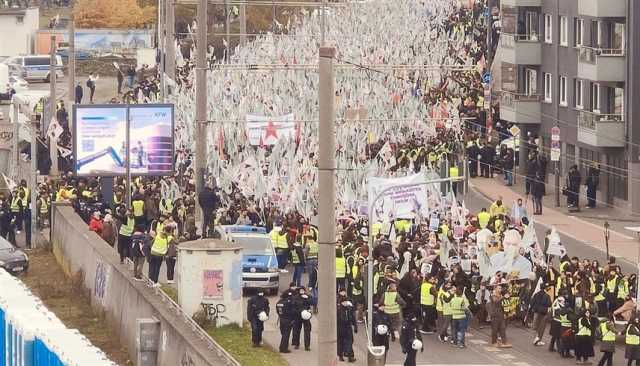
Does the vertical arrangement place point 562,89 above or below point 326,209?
below

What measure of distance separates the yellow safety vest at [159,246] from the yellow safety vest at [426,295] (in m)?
6.07

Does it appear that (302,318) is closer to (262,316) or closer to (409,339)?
(262,316)

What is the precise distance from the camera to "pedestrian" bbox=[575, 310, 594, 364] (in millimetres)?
38219

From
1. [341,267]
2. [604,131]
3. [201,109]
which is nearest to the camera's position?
[341,267]

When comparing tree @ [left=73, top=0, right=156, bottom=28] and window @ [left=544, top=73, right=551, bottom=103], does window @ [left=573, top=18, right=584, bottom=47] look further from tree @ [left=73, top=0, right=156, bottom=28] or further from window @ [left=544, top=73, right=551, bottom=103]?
tree @ [left=73, top=0, right=156, bottom=28]

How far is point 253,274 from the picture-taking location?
147 feet

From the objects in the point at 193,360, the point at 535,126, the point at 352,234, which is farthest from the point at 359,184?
the point at 193,360

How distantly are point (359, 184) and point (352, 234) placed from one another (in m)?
9.34

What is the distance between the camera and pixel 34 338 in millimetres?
27406

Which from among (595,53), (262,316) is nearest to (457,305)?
(262,316)

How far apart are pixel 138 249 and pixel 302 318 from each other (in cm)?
446

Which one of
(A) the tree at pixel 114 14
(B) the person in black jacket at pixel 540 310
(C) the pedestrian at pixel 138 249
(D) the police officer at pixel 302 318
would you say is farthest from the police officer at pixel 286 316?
(A) the tree at pixel 114 14

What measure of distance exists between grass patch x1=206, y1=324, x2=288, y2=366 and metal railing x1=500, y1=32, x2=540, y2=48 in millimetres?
35229

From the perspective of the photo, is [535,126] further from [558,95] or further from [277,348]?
[277,348]
